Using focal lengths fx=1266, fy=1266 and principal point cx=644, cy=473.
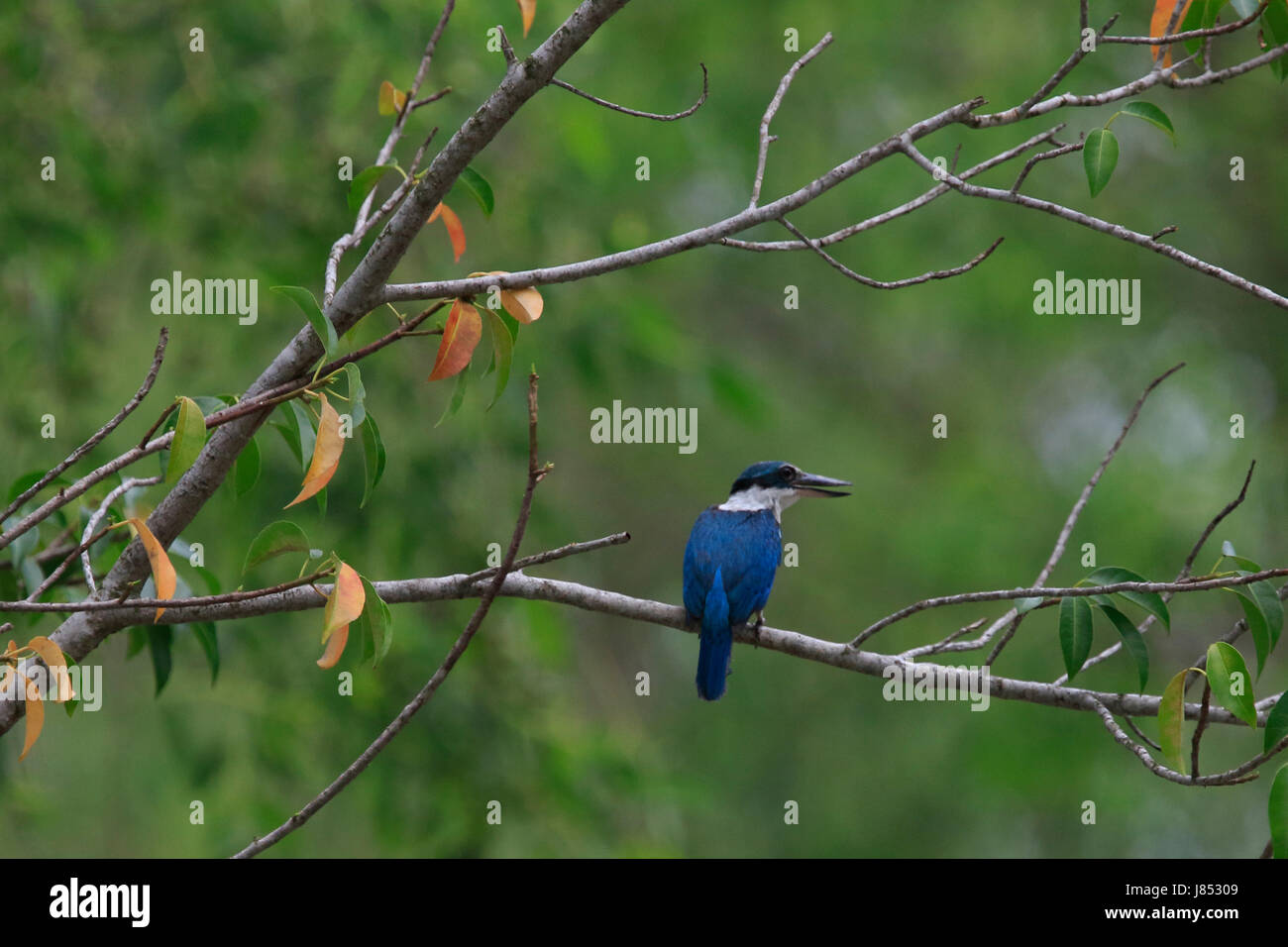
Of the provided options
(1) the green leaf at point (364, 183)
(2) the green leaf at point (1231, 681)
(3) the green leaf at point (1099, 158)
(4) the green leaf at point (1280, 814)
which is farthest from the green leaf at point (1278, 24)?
(1) the green leaf at point (364, 183)

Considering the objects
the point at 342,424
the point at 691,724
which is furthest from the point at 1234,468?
the point at 342,424

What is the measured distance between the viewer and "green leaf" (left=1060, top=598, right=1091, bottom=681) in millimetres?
2654

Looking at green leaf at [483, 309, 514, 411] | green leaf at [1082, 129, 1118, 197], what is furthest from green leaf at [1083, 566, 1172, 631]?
green leaf at [483, 309, 514, 411]

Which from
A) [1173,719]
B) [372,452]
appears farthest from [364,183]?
[1173,719]

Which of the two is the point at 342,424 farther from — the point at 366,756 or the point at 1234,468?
the point at 1234,468

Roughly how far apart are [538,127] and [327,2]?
1213mm

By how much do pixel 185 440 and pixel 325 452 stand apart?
24 cm

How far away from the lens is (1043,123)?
29.8 ft

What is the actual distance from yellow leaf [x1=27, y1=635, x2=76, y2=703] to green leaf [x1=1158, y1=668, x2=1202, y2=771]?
2068 millimetres

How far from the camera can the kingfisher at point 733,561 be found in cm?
418

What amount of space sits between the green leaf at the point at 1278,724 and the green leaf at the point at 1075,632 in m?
0.37

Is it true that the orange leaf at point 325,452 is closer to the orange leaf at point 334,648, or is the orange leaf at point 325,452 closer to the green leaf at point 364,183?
the orange leaf at point 334,648

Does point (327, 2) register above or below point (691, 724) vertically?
above

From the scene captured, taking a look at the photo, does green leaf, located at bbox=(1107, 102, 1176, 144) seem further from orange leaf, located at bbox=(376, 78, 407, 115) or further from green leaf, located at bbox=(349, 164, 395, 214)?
orange leaf, located at bbox=(376, 78, 407, 115)
